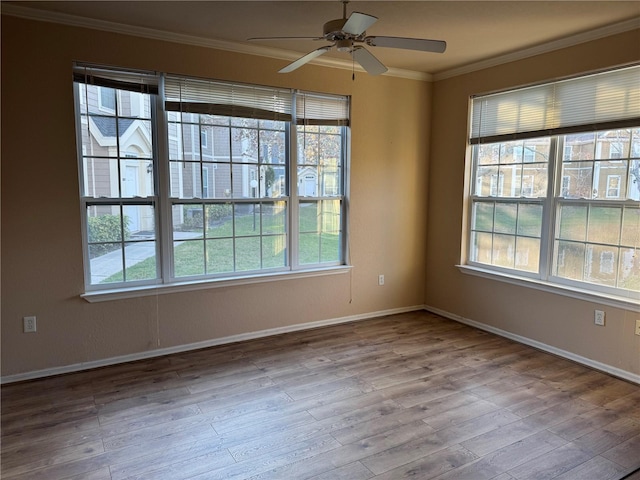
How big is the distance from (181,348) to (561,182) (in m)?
3.54

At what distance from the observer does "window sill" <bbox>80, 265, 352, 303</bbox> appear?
3.41 metres

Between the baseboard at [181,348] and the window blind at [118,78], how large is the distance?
2130 mm

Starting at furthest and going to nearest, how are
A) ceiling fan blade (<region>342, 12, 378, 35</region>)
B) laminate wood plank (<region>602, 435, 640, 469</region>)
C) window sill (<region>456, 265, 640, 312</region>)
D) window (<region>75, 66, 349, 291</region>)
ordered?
window (<region>75, 66, 349, 291</region>) < window sill (<region>456, 265, 640, 312</region>) < laminate wood plank (<region>602, 435, 640, 469</region>) < ceiling fan blade (<region>342, 12, 378, 35</region>)

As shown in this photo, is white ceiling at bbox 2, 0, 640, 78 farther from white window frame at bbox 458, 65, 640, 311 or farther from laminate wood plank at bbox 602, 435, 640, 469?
laminate wood plank at bbox 602, 435, 640, 469

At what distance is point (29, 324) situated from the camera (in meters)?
3.19

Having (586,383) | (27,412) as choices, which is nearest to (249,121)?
(27,412)

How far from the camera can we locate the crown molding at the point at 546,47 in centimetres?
314

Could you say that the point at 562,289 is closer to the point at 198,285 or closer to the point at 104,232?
the point at 198,285

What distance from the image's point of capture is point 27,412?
2746 mm

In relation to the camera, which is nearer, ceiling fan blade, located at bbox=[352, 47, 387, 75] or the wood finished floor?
the wood finished floor

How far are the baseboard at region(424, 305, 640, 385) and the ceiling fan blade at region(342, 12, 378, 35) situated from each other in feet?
10.1

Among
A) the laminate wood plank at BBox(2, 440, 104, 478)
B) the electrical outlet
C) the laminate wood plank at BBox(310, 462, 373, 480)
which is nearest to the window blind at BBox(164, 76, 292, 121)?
the electrical outlet

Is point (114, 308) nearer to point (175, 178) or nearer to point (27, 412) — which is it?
point (27, 412)

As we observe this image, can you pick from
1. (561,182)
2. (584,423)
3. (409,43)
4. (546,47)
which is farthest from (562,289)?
(409,43)
